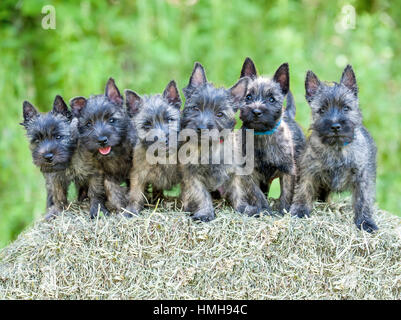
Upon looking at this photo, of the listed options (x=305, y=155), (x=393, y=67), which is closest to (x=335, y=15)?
(x=393, y=67)

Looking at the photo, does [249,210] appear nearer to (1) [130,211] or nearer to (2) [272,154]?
(2) [272,154]

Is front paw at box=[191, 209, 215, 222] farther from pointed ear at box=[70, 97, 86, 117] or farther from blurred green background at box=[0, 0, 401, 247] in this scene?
blurred green background at box=[0, 0, 401, 247]

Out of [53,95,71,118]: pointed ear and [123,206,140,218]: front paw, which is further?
[53,95,71,118]: pointed ear

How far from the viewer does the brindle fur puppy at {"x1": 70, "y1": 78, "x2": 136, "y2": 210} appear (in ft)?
15.6

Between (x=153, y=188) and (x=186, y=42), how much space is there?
486 centimetres

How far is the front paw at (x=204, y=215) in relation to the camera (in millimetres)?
4766

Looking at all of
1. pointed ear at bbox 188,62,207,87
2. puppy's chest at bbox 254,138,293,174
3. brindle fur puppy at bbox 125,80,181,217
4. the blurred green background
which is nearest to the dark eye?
brindle fur puppy at bbox 125,80,181,217

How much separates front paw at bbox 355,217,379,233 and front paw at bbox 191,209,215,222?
4.73 feet

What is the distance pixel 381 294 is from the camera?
4.41 m

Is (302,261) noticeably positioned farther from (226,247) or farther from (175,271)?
(175,271)

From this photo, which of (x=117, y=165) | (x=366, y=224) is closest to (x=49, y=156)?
(x=117, y=165)

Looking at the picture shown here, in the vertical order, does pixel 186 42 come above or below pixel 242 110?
above

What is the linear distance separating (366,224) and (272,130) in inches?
51.6
